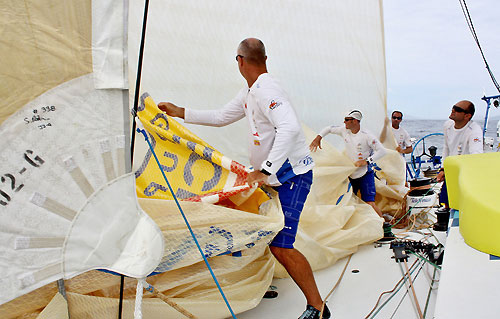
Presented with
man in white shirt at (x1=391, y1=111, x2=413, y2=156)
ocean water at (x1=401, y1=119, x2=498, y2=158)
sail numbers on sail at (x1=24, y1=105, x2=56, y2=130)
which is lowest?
ocean water at (x1=401, y1=119, x2=498, y2=158)

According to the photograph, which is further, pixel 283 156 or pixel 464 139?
pixel 464 139

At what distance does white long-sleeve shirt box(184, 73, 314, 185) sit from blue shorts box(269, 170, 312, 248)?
4cm

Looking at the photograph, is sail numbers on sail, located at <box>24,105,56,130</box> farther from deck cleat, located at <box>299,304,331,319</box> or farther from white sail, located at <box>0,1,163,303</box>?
deck cleat, located at <box>299,304,331,319</box>

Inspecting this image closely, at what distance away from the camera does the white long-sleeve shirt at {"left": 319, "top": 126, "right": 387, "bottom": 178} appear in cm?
342

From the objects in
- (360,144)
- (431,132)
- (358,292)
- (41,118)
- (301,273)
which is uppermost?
(41,118)

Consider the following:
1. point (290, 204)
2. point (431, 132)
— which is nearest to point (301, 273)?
point (290, 204)

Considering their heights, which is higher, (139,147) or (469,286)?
(139,147)

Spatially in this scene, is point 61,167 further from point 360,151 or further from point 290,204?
point 360,151

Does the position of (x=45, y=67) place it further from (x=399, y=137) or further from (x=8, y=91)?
(x=399, y=137)

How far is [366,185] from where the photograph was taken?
3375 millimetres

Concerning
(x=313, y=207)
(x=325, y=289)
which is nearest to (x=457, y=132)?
(x=313, y=207)

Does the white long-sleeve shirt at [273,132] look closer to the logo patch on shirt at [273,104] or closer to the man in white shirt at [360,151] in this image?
the logo patch on shirt at [273,104]

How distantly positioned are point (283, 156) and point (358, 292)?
0.91m

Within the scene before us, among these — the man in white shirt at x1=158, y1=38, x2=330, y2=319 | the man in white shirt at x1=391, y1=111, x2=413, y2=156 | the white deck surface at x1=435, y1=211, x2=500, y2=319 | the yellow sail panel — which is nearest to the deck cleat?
the man in white shirt at x1=158, y1=38, x2=330, y2=319
